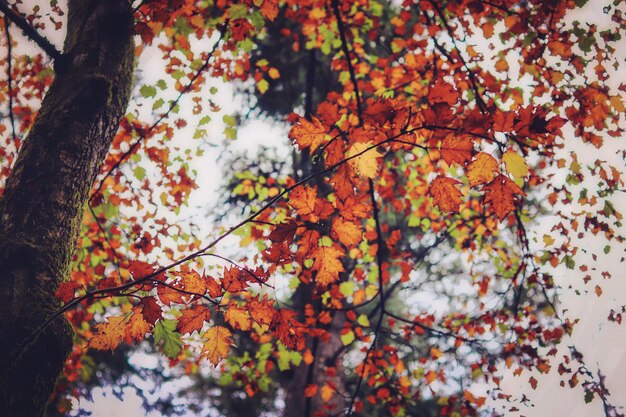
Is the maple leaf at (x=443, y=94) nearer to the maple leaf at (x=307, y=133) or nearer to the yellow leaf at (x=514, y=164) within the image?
the yellow leaf at (x=514, y=164)

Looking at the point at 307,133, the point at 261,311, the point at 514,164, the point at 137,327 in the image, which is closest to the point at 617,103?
the point at 514,164

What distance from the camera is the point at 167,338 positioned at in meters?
1.53

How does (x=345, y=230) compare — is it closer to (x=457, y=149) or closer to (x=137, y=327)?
(x=457, y=149)

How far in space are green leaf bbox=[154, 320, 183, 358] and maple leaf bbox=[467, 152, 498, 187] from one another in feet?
4.68

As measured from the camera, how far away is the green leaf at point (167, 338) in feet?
4.96

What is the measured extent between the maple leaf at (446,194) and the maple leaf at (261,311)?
3.02 feet

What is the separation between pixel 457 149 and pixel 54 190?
1.90 metres

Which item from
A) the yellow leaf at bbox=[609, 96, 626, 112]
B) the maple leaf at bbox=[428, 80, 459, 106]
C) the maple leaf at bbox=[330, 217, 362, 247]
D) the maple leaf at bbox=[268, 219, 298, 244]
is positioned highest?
the yellow leaf at bbox=[609, 96, 626, 112]

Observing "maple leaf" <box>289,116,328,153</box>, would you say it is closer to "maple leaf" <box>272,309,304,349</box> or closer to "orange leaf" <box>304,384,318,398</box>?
"maple leaf" <box>272,309,304,349</box>

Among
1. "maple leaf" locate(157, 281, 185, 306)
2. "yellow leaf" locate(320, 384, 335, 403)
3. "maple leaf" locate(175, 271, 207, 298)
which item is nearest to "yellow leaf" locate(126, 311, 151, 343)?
"maple leaf" locate(157, 281, 185, 306)

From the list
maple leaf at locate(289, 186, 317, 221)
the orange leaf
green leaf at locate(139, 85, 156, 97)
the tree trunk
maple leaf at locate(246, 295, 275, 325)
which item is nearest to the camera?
the tree trunk

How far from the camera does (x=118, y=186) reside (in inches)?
196

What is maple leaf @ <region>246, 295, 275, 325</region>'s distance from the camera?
66.4 inches

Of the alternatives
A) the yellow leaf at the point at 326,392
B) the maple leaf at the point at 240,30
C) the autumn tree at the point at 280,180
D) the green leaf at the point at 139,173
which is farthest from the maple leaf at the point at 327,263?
the yellow leaf at the point at 326,392
